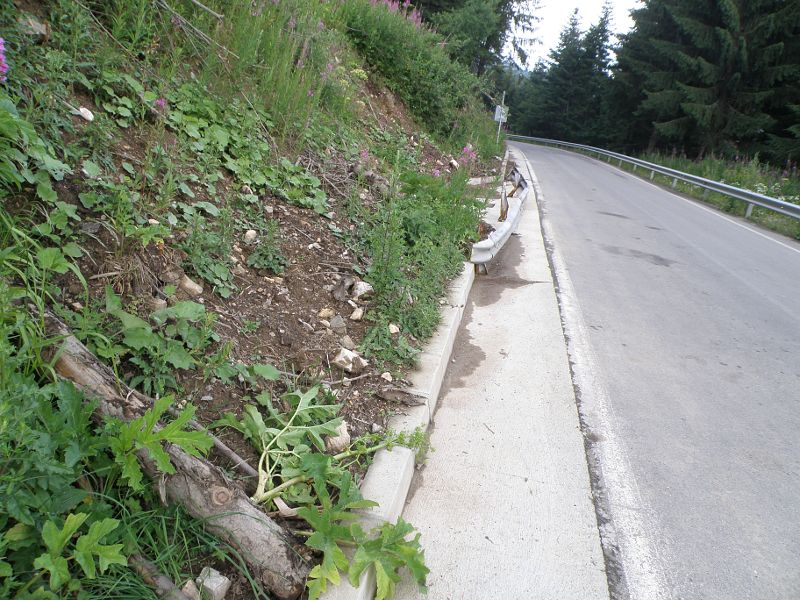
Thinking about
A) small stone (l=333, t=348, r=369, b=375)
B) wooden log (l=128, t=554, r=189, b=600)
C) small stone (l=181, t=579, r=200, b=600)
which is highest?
small stone (l=333, t=348, r=369, b=375)

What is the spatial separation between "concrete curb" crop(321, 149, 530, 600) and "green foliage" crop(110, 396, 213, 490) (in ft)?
2.48

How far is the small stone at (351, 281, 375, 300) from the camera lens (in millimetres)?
4344

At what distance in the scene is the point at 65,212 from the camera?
277 centimetres

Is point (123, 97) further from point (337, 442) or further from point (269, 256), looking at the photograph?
point (337, 442)

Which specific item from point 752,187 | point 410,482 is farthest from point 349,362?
point 752,187

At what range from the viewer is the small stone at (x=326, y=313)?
3.91m

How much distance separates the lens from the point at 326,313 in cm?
394

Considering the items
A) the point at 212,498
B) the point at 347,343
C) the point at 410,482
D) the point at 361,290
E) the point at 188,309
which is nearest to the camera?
the point at 212,498

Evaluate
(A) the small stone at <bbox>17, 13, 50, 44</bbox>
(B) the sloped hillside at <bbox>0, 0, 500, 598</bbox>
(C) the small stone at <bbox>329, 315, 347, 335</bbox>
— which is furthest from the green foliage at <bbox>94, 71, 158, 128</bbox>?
(C) the small stone at <bbox>329, 315, 347, 335</bbox>

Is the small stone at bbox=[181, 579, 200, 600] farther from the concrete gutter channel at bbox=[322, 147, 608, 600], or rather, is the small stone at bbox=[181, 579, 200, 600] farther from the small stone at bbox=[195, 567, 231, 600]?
the concrete gutter channel at bbox=[322, 147, 608, 600]

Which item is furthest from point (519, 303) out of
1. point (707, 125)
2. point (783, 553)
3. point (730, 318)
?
point (707, 125)

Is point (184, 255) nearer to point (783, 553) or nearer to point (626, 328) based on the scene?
point (783, 553)

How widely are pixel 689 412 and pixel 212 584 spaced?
136 inches

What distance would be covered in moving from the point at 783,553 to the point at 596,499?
90cm
